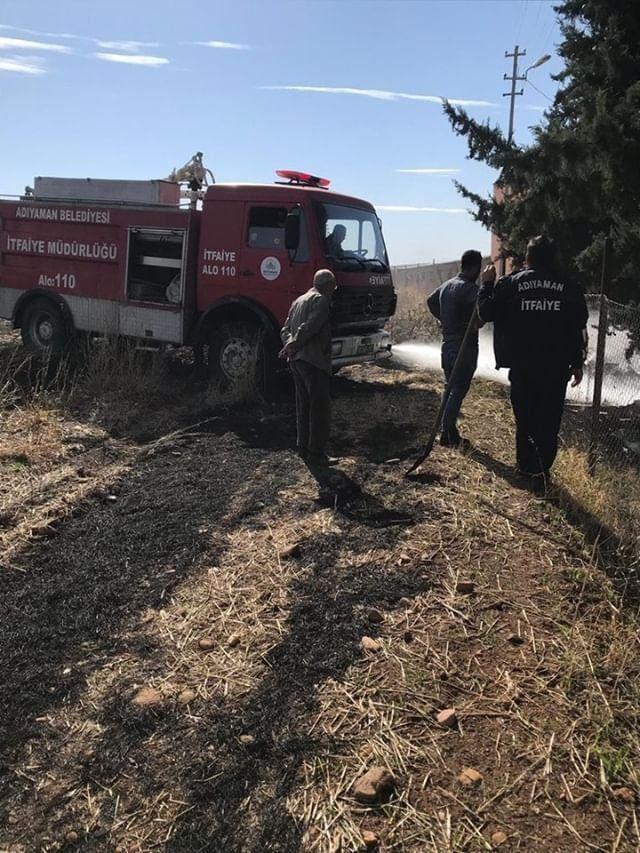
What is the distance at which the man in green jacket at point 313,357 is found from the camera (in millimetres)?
5891

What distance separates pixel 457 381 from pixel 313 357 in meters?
1.23

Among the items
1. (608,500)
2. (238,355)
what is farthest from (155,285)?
(608,500)

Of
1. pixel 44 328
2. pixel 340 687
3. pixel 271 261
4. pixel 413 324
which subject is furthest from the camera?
pixel 413 324

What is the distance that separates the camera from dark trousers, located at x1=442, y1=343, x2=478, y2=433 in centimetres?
604

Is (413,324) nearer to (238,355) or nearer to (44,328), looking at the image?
(238,355)

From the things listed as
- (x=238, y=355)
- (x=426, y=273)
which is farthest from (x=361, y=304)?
(x=426, y=273)

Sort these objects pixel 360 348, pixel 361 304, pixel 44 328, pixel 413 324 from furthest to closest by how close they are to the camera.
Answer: pixel 413 324, pixel 44 328, pixel 360 348, pixel 361 304

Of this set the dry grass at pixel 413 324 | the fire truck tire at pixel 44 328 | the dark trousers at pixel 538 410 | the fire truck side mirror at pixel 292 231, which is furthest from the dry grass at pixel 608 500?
the dry grass at pixel 413 324

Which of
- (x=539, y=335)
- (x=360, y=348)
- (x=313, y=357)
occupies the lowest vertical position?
(x=313, y=357)

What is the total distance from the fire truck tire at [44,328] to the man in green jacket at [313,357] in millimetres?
5381

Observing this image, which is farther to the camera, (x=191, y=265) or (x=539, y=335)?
(x=191, y=265)

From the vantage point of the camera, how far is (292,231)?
26.9 ft

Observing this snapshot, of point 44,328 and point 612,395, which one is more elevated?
point 44,328

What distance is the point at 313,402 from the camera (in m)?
6.13
